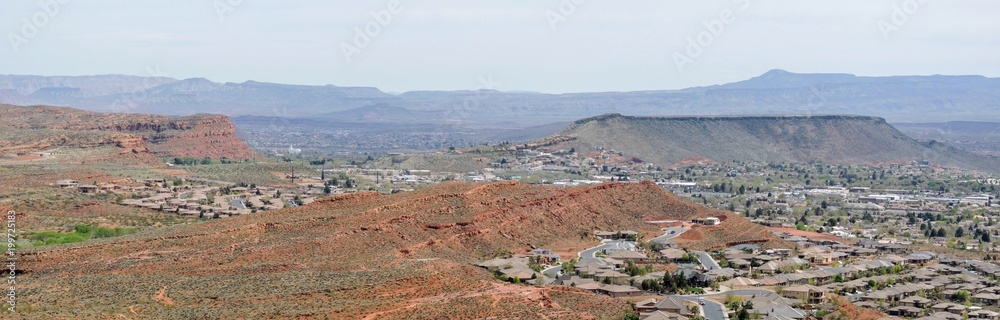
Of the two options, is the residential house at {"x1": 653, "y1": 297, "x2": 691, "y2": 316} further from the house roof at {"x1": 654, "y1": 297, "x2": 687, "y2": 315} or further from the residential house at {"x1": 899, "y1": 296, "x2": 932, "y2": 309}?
the residential house at {"x1": 899, "y1": 296, "x2": 932, "y2": 309}

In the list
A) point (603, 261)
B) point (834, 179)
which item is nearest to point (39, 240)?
point (603, 261)

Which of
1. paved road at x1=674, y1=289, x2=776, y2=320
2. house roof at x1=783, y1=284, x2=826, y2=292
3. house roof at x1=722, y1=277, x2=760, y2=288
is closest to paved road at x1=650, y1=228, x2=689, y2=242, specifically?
house roof at x1=722, y1=277, x2=760, y2=288

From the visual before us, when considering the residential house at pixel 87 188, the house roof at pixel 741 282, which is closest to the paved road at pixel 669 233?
the house roof at pixel 741 282

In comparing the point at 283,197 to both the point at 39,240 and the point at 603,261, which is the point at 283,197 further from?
the point at 603,261

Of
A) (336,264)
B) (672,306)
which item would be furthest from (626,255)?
(336,264)

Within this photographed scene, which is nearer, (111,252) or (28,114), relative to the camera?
(111,252)

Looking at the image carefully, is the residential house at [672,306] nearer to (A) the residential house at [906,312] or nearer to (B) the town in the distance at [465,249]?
(B) the town in the distance at [465,249]

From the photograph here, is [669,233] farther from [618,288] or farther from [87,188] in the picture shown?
[87,188]
